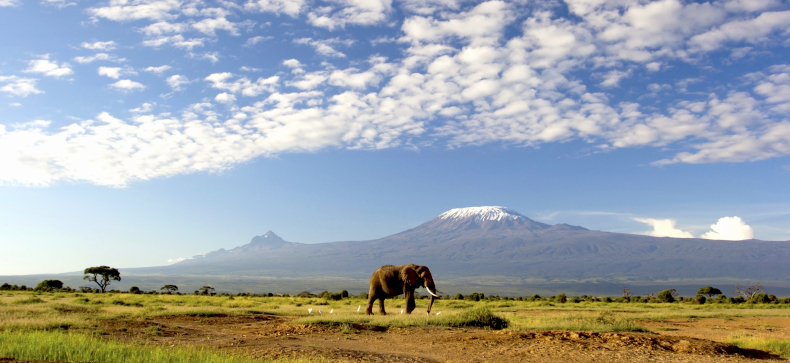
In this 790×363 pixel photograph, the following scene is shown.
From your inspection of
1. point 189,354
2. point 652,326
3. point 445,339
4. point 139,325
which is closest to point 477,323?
point 445,339

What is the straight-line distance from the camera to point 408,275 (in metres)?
20.7

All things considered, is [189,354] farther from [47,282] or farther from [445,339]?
[47,282]

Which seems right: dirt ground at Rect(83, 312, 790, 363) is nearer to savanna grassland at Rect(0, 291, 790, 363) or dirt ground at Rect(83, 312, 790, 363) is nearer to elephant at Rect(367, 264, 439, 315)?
savanna grassland at Rect(0, 291, 790, 363)

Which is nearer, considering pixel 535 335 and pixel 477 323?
pixel 535 335

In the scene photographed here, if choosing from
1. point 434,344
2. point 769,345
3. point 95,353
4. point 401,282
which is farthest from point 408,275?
point 95,353

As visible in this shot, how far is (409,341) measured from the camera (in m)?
13.5

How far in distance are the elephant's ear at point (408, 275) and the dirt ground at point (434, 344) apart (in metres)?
4.73

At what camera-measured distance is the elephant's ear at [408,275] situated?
2061cm

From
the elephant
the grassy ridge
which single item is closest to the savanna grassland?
the grassy ridge

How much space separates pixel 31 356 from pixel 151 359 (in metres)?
2.42

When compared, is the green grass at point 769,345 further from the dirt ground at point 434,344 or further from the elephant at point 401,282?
the elephant at point 401,282

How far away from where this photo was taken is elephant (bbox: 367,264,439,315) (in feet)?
67.6

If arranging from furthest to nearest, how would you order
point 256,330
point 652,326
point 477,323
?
1. point 652,326
2. point 477,323
3. point 256,330

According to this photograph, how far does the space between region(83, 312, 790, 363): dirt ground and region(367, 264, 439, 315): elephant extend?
4701mm
